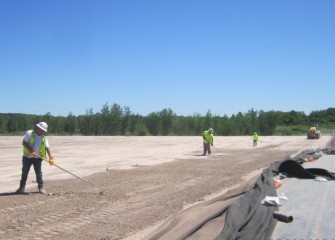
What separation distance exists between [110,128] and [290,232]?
8255 cm

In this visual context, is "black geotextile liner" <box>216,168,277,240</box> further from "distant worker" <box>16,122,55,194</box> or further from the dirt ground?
"distant worker" <box>16,122,55,194</box>

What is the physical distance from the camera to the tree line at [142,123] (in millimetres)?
82500

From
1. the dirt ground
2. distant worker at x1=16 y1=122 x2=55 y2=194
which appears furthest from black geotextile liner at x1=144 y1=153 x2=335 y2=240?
distant worker at x1=16 y1=122 x2=55 y2=194

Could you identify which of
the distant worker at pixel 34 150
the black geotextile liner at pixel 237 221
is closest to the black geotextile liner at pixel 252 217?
the black geotextile liner at pixel 237 221

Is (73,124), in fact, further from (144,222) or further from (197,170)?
(144,222)

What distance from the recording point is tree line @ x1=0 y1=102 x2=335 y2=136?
82500mm

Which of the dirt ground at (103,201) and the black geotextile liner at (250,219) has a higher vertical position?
the black geotextile liner at (250,219)

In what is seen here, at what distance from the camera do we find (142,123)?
8994 cm

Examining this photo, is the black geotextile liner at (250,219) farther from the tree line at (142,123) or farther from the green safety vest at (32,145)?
the tree line at (142,123)

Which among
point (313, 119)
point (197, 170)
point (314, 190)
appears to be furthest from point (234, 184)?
point (313, 119)

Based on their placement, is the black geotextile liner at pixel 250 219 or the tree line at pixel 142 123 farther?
the tree line at pixel 142 123

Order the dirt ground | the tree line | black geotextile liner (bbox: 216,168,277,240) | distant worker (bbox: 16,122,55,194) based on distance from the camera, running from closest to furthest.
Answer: black geotextile liner (bbox: 216,168,277,240) < the dirt ground < distant worker (bbox: 16,122,55,194) < the tree line

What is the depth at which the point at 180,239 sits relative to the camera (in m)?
4.13

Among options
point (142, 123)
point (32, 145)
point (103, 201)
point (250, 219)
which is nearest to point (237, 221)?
point (250, 219)
